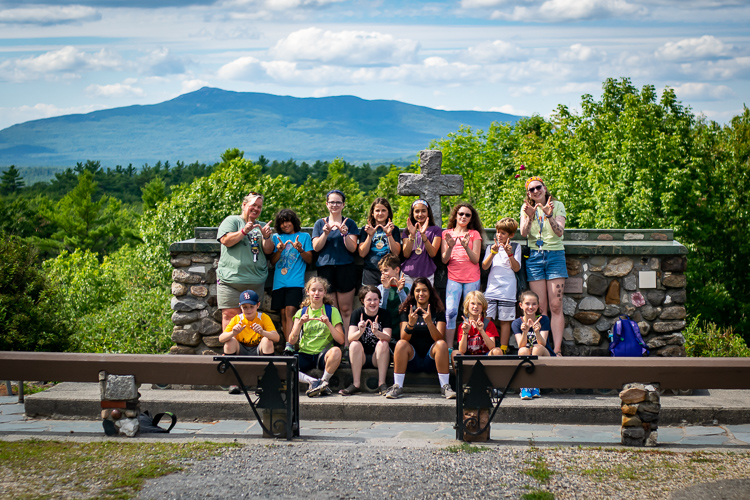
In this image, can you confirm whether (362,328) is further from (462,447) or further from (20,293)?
(20,293)

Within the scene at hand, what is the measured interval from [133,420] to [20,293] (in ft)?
16.4

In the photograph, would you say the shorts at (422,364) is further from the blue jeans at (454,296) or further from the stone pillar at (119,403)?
the stone pillar at (119,403)

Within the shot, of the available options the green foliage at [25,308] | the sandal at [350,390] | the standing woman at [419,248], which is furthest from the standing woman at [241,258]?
the green foliage at [25,308]

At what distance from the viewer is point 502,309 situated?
6.91 m

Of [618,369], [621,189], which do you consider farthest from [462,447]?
[621,189]

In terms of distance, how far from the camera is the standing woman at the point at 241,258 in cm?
707

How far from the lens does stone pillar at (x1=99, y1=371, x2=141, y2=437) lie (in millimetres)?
5402

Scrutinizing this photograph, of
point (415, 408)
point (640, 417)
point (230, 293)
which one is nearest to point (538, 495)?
point (640, 417)

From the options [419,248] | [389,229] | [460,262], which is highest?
[389,229]

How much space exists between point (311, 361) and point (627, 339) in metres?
3.16

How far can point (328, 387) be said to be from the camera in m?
6.82

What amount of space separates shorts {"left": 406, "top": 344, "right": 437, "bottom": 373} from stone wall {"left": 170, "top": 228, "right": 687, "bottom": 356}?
3.06ft

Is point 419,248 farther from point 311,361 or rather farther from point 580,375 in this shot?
point 580,375

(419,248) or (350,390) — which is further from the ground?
(419,248)
